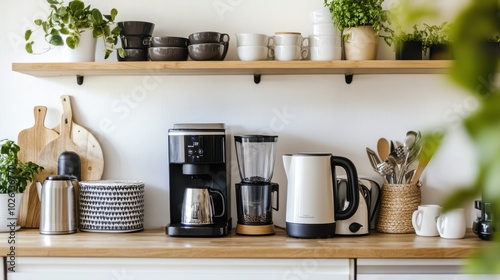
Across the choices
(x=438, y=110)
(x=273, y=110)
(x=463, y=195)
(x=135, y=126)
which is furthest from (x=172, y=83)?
(x=463, y=195)

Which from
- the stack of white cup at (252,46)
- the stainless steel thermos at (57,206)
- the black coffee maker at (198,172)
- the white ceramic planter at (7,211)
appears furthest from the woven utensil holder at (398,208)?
the white ceramic planter at (7,211)

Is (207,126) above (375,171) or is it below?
above

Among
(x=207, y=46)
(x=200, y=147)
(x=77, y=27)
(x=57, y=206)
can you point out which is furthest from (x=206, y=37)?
(x=57, y=206)

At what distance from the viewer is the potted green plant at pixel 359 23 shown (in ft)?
7.66

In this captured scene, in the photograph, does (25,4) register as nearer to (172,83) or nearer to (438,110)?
(172,83)

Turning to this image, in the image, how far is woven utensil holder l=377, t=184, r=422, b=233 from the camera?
2385 mm

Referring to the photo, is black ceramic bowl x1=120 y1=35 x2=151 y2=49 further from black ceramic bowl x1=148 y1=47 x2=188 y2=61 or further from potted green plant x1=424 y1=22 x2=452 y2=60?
potted green plant x1=424 y1=22 x2=452 y2=60

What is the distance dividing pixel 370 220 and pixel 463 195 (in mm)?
2360

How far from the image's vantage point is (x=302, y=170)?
7.29ft

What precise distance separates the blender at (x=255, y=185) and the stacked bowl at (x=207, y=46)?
33cm

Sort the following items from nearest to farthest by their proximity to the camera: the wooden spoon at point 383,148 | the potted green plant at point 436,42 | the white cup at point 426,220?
the white cup at point 426,220 → the potted green plant at point 436,42 → the wooden spoon at point 383,148

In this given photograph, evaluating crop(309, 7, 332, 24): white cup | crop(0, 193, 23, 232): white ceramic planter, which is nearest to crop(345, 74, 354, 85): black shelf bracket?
crop(309, 7, 332, 24): white cup

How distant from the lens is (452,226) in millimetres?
2266

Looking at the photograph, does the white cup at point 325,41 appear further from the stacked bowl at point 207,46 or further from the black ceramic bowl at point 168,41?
the black ceramic bowl at point 168,41
